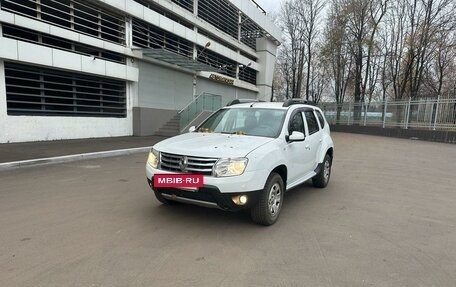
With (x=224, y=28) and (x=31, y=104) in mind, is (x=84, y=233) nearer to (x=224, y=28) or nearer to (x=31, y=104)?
(x=31, y=104)

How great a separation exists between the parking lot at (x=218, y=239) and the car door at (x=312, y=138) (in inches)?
27.9

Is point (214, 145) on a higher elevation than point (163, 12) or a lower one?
lower

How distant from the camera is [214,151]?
427 cm

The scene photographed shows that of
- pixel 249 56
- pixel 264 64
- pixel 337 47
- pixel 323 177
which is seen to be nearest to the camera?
pixel 323 177

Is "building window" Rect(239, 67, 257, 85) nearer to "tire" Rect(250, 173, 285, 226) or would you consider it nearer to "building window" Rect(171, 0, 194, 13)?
"building window" Rect(171, 0, 194, 13)

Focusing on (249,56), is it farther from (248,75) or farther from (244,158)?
(244,158)

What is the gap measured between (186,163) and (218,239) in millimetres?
1030

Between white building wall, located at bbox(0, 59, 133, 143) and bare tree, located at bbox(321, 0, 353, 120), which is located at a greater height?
bare tree, located at bbox(321, 0, 353, 120)

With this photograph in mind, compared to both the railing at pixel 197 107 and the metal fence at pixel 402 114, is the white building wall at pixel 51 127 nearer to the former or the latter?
the railing at pixel 197 107

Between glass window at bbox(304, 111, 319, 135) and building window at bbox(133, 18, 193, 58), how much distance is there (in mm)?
14530

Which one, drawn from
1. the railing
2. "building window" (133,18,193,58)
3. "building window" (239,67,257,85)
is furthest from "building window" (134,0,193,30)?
"building window" (239,67,257,85)

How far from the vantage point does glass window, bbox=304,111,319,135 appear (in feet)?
20.8

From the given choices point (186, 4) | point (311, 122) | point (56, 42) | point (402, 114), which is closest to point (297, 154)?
point (311, 122)

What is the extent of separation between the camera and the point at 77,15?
15.5 metres
